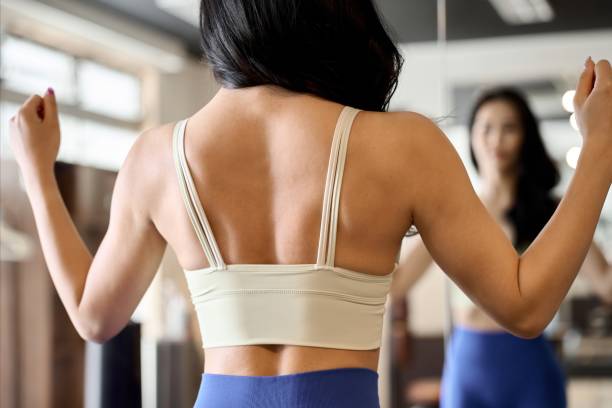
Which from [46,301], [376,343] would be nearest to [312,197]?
[376,343]

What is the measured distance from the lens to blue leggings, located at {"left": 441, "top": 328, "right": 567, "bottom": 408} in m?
2.09

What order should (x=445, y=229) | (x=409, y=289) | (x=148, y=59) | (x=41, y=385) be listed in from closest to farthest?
(x=445, y=229), (x=409, y=289), (x=41, y=385), (x=148, y=59)

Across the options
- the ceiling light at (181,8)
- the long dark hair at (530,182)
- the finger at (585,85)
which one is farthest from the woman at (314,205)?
the ceiling light at (181,8)

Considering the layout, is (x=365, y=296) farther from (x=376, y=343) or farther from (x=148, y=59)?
(x=148, y=59)

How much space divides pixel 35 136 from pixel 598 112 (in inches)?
23.8

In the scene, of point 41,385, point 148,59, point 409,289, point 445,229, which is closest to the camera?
point 445,229

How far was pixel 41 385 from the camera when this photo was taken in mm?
3418

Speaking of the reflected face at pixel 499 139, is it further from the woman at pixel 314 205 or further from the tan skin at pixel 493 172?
the woman at pixel 314 205

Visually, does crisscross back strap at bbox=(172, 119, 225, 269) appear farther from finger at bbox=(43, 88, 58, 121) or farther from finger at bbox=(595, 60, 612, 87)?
finger at bbox=(595, 60, 612, 87)

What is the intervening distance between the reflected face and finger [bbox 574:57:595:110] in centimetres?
136

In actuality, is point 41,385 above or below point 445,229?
below

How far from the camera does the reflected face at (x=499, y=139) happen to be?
86.6 inches

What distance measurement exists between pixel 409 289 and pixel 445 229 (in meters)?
1.49

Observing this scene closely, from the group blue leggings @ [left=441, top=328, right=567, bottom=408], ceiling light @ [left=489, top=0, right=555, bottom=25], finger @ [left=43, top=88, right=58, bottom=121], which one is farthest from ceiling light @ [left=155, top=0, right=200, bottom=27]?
finger @ [left=43, top=88, right=58, bottom=121]
